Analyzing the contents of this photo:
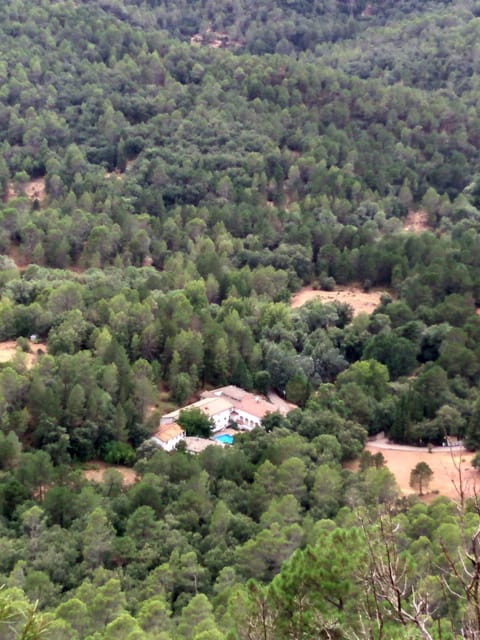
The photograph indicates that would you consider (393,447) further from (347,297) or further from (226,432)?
(347,297)

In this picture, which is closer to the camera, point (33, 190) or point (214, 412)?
point (214, 412)

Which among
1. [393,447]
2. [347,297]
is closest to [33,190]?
[347,297]

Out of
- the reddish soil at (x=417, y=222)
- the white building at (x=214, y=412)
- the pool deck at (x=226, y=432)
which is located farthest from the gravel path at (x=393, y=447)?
the reddish soil at (x=417, y=222)

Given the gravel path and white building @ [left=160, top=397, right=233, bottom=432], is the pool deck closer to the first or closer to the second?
white building @ [left=160, top=397, right=233, bottom=432]

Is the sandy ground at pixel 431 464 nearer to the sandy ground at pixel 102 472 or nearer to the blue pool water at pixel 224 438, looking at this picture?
the blue pool water at pixel 224 438

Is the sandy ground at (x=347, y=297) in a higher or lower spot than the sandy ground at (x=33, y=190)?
higher
